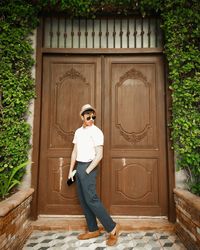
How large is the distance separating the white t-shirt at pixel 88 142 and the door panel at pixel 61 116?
1.81ft

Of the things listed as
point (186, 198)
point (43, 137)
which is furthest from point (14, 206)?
point (186, 198)

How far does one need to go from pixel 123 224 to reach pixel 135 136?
1.40 m

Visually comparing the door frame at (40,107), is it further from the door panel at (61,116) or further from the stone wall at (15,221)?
the stone wall at (15,221)

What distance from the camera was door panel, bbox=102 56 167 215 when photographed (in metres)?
3.75

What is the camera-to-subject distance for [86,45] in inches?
159

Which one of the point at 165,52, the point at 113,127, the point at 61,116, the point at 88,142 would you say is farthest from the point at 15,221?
the point at 165,52

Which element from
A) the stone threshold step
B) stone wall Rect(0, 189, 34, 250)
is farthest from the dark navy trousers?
stone wall Rect(0, 189, 34, 250)

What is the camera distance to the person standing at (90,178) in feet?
10.1

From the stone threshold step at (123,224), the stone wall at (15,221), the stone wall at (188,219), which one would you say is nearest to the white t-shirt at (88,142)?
the stone wall at (15,221)

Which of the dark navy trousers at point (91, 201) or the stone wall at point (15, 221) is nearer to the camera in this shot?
the stone wall at point (15, 221)

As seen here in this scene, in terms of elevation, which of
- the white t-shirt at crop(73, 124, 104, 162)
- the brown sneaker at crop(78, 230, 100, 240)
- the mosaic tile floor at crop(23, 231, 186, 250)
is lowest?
the mosaic tile floor at crop(23, 231, 186, 250)

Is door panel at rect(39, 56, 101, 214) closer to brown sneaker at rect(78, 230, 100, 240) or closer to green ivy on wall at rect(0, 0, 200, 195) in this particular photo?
green ivy on wall at rect(0, 0, 200, 195)

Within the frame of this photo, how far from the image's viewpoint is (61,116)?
3920 mm

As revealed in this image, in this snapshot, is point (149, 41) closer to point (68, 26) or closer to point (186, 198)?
point (68, 26)
